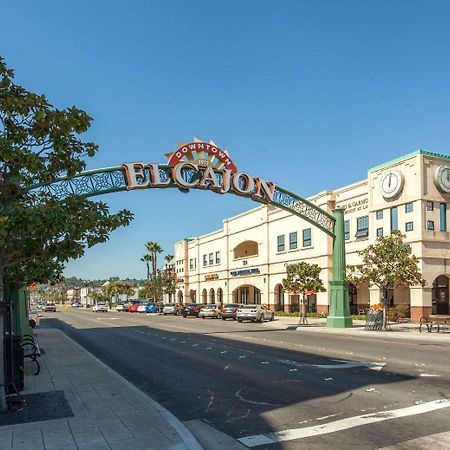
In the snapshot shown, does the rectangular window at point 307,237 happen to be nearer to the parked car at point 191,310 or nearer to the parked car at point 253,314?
the parked car at point 253,314

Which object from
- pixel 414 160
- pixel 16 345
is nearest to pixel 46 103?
pixel 16 345

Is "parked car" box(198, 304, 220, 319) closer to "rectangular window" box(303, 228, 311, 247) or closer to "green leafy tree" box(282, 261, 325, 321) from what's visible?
"rectangular window" box(303, 228, 311, 247)

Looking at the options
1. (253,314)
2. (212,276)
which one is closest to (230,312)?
(253,314)

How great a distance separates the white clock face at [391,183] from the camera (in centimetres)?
3520

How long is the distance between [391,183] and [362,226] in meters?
4.75

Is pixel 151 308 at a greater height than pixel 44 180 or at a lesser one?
lesser

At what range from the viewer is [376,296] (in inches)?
1467

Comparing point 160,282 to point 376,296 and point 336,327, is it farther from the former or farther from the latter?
point 336,327

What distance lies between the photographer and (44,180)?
363 inches

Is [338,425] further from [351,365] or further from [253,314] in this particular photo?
[253,314]

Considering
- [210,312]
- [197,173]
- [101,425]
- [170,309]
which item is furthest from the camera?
[170,309]

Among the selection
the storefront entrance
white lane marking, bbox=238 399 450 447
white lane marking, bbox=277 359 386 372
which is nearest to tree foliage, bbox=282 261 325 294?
the storefront entrance

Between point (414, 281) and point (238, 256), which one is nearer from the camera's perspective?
point (414, 281)

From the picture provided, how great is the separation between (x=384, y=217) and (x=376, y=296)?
19.4ft
